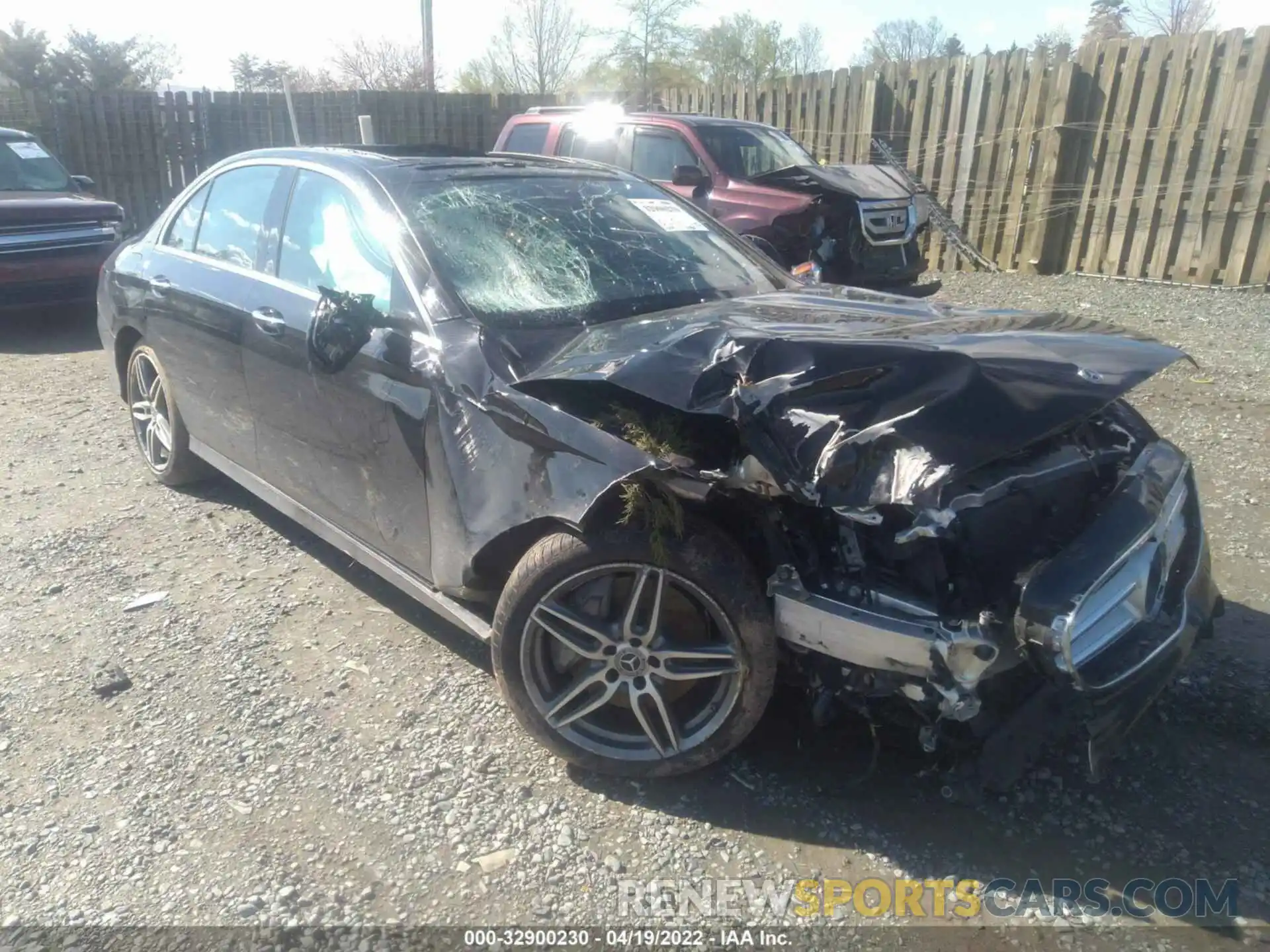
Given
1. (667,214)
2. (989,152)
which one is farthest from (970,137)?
(667,214)

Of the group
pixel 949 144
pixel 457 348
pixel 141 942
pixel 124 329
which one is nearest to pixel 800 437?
pixel 457 348

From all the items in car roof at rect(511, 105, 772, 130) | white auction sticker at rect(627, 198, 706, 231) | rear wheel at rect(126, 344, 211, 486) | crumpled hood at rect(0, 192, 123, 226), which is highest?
car roof at rect(511, 105, 772, 130)

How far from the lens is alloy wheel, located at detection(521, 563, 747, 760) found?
2.83 meters

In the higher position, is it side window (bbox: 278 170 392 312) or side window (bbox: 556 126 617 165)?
side window (bbox: 556 126 617 165)

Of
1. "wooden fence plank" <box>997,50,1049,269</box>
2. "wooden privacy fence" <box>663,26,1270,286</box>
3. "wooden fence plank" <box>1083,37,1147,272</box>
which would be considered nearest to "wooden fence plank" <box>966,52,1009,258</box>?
"wooden privacy fence" <box>663,26,1270,286</box>

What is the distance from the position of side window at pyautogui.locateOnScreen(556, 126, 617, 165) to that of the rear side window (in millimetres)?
206

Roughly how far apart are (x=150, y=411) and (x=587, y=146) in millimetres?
5765

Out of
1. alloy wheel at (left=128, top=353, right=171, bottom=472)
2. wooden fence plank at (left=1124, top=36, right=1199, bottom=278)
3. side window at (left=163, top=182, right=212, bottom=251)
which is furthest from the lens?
wooden fence plank at (left=1124, top=36, right=1199, bottom=278)

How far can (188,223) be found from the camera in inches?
193

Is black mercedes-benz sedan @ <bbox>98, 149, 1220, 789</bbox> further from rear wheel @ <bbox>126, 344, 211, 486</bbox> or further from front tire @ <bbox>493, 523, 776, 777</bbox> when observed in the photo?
rear wheel @ <bbox>126, 344, 211, 486</bbox>

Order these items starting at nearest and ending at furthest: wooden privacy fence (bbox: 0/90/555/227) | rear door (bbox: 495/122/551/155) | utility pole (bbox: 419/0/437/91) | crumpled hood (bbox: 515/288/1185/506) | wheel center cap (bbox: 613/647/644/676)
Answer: crumpled hood (bbox: 515/288/1185/506) < wheel center cap (bbox: 613/647/644/676) < rear door (bbox: 495/122/551/155) < wooden privacy fence (bbox: 0/90/555/227) < utility pole (bbox: 419/0/437/91)

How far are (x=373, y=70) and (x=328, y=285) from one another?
3726 cm

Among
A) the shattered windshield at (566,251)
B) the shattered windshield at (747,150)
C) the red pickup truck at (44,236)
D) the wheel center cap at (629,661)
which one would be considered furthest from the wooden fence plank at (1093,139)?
the red pickup truck at (44,236)

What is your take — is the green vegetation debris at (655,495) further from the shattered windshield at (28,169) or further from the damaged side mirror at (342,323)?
the shattered windshield at (28,169)
